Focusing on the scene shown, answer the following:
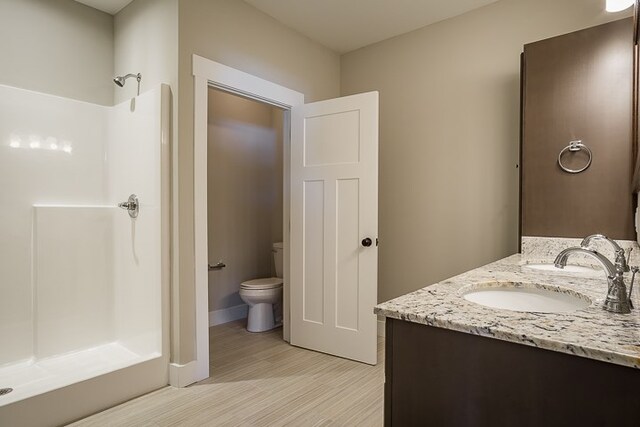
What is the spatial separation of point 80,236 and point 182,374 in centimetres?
122

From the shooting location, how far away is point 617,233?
193 cm

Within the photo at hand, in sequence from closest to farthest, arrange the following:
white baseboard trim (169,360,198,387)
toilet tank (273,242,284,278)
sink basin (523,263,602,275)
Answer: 1. sink basin (523,263,602,275)
2. white baseboard trim (169,360,198,387)
3. toilet tank (273,242,284,278)

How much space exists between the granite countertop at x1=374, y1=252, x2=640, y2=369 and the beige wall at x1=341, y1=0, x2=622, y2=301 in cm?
153

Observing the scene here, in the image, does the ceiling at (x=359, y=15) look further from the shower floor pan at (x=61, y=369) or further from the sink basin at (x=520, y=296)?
the shower floor pan at (x=61, y=369)

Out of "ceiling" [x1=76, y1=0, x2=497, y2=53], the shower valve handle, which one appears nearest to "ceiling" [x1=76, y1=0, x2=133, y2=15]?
"ceiling" [x1=76, y1=0, x2=497, y2=53]

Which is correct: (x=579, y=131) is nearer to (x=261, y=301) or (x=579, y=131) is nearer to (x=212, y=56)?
(x=212, y=56)

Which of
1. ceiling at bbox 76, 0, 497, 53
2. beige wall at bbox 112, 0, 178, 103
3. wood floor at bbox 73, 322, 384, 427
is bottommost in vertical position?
wood floor at bbox 73, 322, 384, 427

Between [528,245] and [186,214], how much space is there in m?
2.08

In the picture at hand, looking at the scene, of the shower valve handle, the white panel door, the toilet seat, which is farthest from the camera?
the toilet seat

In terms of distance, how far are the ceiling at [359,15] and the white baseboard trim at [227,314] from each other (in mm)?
2644

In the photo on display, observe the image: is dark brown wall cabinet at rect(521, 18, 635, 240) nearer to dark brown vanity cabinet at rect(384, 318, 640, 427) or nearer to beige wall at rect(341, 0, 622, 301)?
beige wall at rect(341, 0, 622, 301)

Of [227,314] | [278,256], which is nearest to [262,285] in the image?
[278,256]

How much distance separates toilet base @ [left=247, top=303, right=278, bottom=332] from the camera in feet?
10.8

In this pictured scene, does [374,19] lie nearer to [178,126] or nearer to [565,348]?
[178,126]
